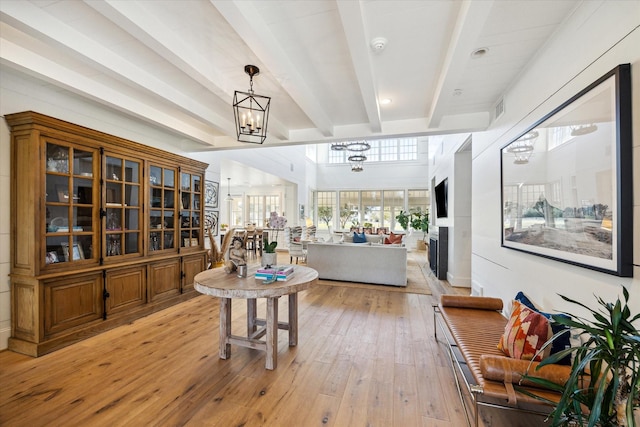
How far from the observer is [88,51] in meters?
2.18

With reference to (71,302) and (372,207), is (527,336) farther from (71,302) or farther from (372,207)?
(372,207)

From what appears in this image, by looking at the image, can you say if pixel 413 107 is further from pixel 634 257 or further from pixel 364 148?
pixel 364 148

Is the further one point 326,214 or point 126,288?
point 326,214

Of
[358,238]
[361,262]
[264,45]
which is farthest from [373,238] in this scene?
[264,45]

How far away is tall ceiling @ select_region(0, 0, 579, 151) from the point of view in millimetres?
1799

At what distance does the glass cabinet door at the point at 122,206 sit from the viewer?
3225 mm

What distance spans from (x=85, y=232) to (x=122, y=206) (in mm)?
511

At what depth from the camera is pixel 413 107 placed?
346cm

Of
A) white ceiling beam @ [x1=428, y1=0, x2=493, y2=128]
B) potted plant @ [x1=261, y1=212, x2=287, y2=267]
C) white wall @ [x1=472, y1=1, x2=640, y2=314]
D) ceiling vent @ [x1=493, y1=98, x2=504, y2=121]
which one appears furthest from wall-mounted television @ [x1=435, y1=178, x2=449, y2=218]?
potted plant @ [x1=261, y1=212, x2=287, y2=267]

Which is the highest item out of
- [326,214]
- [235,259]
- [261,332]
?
[326,214]

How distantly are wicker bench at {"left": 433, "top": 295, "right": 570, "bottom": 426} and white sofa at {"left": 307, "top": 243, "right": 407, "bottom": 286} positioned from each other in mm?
2060

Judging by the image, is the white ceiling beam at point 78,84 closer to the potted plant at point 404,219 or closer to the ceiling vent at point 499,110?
the ceiling vent at point 499,110

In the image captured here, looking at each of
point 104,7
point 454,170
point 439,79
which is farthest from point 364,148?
point 104,7

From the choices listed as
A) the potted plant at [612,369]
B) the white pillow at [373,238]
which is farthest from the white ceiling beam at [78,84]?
the white pillow at [373,238]
